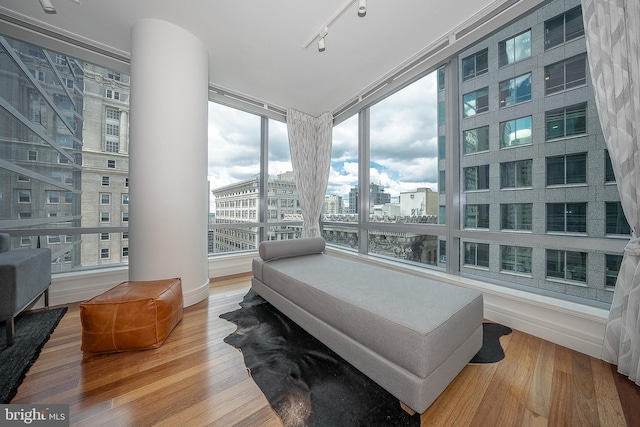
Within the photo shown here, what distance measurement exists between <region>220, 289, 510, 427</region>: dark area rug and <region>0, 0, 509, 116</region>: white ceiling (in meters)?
2.93

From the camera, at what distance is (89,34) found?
8.11 ft

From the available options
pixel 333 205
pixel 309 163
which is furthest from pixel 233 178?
pixel 333 205

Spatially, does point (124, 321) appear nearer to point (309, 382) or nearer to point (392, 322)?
point (309, 382)

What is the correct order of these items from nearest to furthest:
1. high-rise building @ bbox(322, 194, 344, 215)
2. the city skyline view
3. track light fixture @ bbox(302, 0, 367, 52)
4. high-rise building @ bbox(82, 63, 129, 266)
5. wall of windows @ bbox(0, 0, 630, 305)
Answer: wall of windows @ bbox(0, 0, 630, 305)
track light fixture @ bbox(302, 0, 367, 52)
high-rise building @ bbox(82, 63, 129, 266)
the city skyline view
high-rise building @ bbox(322, 194, 344, 215)

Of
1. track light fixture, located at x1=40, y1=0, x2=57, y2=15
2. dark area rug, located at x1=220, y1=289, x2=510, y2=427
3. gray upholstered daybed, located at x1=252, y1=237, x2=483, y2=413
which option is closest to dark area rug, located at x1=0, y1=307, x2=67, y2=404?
dark area rug, located at x1=220, y1=289, x2=510, y2=427

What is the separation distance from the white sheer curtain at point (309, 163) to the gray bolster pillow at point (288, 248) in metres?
1.26

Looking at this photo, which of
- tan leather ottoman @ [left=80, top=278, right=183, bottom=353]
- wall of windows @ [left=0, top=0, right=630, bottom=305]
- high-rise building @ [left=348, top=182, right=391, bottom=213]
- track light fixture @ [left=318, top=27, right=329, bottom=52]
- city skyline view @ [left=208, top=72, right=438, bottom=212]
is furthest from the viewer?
high-rise building @ [left=348, top=182, right=391, bottom=213]

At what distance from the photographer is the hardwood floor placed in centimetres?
113

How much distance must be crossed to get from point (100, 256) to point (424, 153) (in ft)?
13.9

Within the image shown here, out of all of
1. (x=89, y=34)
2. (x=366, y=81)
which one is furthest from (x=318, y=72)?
(x=89, y=34)

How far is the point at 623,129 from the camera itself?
1.46 meters

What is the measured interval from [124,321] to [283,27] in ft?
9.77

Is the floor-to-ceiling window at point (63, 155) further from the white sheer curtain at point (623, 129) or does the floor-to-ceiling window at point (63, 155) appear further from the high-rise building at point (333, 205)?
the white sheer curtain at point (623, 129)

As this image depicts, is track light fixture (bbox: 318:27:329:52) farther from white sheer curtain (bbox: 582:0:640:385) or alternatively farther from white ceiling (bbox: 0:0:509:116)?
white sheer curtain (bbox: 582:0:640:385)
